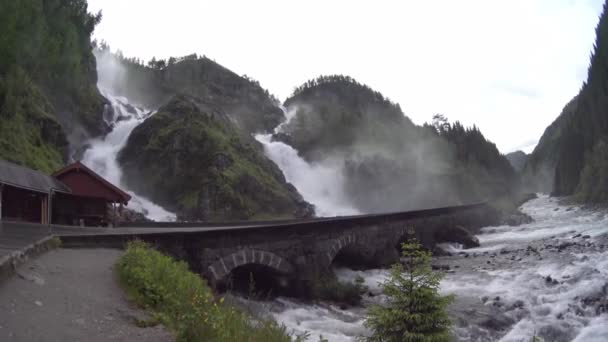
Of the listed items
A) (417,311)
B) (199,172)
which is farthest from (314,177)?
(417,311)

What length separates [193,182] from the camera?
168 feet

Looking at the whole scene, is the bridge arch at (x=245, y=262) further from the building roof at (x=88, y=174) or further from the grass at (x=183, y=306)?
the building roof at (x=88, y=174)

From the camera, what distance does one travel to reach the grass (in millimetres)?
5789

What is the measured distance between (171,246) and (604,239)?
2338 cm

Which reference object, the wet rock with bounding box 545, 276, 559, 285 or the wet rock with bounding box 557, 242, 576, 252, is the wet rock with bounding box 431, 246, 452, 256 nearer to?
the wet rock with bounding box 557, 242, 576, 252

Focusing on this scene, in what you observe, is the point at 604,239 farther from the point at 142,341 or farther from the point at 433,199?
the point at 433,199

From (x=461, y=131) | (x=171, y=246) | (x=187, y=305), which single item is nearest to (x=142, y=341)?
(x=187, y=305)

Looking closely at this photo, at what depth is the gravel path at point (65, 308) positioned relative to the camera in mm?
5996

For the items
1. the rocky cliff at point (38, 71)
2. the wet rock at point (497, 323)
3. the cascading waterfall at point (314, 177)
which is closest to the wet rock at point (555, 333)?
the wet rock at point (497, 323)

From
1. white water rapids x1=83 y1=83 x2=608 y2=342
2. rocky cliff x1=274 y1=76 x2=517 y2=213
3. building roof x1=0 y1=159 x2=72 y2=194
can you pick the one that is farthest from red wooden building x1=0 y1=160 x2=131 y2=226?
rocky cliff x1=274 y1=76 x2=517 y2=213

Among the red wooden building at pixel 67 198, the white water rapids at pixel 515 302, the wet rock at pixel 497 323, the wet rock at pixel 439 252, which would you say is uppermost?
the red wooden building at pixel 67 198

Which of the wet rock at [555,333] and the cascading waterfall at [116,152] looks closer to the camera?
the wet rock at [555,333]

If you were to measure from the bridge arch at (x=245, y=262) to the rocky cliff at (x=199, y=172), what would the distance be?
100 feet

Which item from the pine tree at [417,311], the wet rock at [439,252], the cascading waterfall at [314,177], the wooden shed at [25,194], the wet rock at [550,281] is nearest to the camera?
the pine tree at [417,311]
